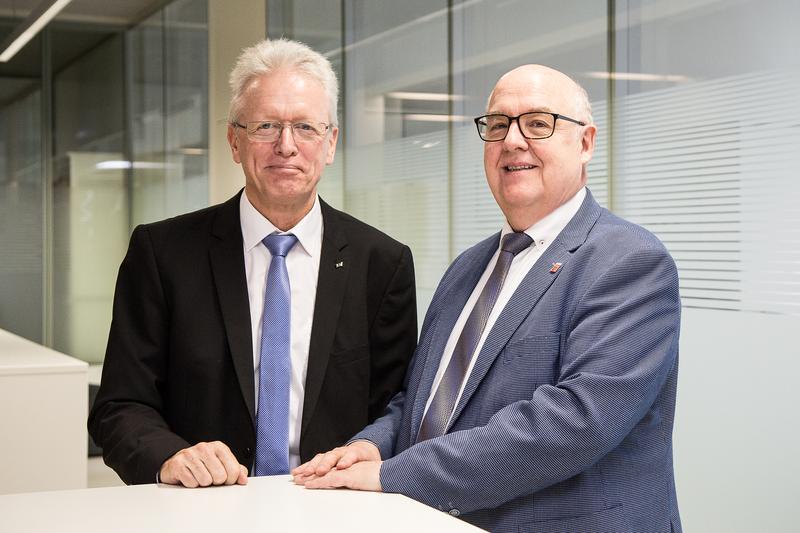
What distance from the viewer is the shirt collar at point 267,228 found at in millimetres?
2898

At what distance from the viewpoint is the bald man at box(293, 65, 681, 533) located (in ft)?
7.25

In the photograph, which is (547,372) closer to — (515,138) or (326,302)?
(515,138)

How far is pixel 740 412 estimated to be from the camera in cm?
387

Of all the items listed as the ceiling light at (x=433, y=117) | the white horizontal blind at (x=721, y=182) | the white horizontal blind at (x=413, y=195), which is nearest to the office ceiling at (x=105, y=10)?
the white horizontal blind at (x=413, y=195)

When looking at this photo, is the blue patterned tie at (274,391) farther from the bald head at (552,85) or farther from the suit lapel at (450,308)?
the bald head at (552,85)

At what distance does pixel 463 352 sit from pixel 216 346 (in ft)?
2.28

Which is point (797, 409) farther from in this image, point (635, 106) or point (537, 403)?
point (537, 403)

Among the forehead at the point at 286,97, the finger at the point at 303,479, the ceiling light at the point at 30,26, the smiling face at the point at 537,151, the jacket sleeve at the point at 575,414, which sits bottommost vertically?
the finger at the point at 303,479

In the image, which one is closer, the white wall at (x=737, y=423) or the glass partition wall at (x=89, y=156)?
the white wall at (x=737, y=423)

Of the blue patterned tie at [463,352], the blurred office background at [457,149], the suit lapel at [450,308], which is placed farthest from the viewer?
the blurred office background at [457,149]

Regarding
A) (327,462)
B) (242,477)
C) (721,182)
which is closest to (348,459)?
(327,462)

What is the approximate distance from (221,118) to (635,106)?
5810 mm

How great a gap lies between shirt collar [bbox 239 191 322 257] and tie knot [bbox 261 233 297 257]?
1 cm

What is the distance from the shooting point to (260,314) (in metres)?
2.84
